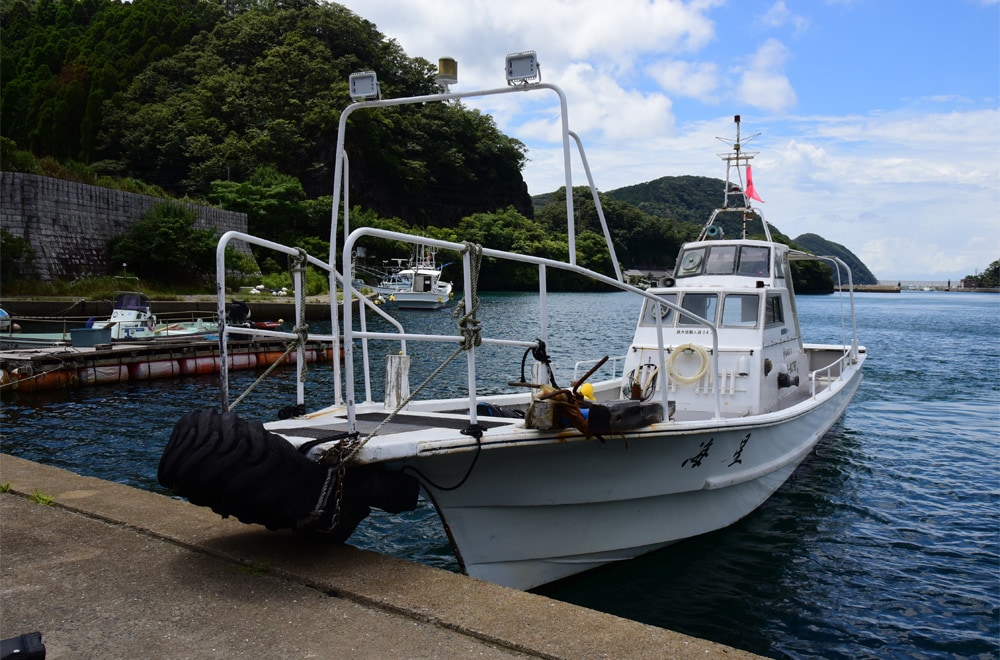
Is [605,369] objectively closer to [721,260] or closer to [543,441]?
[721,260]

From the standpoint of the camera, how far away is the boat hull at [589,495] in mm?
5793

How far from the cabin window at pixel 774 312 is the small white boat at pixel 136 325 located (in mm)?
20495

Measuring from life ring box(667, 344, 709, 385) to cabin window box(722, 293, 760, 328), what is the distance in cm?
97

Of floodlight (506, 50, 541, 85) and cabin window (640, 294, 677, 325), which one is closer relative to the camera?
floodlight (506, 50, 541, 85)

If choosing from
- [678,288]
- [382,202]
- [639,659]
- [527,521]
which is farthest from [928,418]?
[382,202]

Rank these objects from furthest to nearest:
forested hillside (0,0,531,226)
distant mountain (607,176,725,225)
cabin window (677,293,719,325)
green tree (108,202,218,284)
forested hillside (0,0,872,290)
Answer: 1. distant mountain (607,176,725,225)
2. forested hillside (0,0,531,226)
3. forested hillside (0,0,872,290)
4. green tree (108,202,218,284)
5. cabin window (677,293,719,325)

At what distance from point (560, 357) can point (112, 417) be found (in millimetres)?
15016

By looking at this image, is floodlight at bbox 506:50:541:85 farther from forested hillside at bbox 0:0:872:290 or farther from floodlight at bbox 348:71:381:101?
forested hillside at bbox 0:0:872:290

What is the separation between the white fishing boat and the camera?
452 centimetres

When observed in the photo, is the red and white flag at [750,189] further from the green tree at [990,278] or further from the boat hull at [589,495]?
the green tree at [990,278]

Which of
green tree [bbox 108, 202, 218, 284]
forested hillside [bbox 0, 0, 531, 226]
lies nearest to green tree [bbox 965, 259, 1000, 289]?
forested hillside [bbox 0, 0, 531, 226]

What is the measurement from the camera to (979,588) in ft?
25.2

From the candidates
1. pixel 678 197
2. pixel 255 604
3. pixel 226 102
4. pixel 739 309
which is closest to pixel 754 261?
pixel 739 309

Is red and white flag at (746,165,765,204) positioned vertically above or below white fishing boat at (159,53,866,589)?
above
